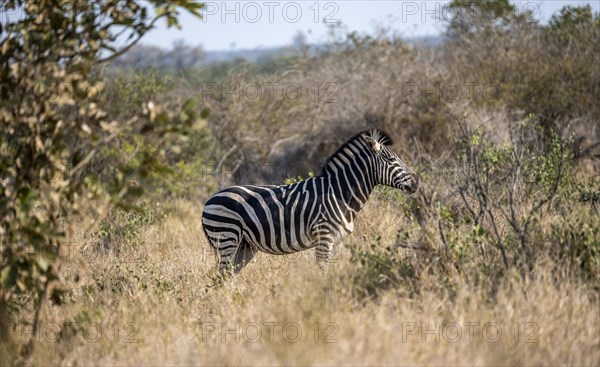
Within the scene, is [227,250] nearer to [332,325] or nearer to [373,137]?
[373,137]

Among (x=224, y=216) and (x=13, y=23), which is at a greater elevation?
(x=13, y=23)

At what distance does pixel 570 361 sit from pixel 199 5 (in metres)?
3.26

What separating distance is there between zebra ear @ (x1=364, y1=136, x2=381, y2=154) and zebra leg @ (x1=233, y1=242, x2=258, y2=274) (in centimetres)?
158

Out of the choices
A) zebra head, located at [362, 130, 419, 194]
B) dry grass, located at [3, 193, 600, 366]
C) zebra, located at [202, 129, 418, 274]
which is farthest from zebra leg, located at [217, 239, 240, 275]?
zebra head, located at [362, 130, 419, 194]

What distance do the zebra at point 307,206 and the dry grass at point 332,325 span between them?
1027 millimetres

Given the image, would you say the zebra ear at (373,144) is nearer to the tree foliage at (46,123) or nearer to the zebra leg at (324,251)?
the zebra leg at (324,251)

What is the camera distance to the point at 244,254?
24.1ft

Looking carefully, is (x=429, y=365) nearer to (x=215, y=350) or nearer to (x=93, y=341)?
(x=215, y=350)

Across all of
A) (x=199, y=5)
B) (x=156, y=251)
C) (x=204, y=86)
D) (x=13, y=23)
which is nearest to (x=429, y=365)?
(x=199, y=5)

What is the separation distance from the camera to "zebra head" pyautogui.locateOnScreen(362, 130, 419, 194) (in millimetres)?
7117

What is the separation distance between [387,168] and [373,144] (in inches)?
11.0

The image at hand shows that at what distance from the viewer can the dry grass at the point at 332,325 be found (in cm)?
442

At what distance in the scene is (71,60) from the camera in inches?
193

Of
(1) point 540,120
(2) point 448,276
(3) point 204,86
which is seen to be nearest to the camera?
(2) point 448,276
